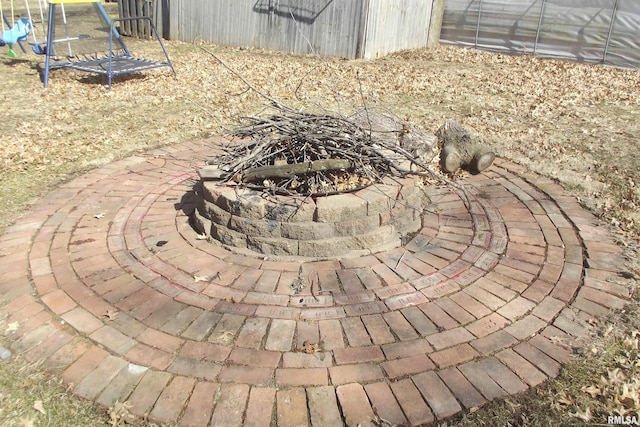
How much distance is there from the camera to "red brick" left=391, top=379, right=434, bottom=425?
7.68ft

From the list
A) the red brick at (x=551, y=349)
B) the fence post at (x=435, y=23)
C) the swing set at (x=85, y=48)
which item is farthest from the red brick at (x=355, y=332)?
the fence post at (x=435, y=23)

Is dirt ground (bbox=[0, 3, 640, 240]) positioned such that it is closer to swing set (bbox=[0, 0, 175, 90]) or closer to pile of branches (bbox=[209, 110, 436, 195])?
swing set (bbox=[0, 0, 175, 90])

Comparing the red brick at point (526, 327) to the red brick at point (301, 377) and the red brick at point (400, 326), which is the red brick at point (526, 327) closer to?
the red brick at point (400, 326)

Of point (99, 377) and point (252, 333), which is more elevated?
point (252, 333)

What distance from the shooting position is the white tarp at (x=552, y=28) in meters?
12.0

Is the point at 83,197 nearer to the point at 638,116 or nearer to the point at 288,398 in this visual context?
the point at 288,398

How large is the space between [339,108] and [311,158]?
1434 millimetres

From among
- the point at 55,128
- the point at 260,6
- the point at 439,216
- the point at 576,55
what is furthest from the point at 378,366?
the point at 576,55

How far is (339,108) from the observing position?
17.4ft

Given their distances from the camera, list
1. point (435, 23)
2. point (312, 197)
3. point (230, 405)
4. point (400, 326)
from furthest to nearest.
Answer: point (435, 23) < point (312, 197) < point (400, 326) < point (230, 405)

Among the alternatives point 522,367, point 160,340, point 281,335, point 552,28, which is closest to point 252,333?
point 281,335

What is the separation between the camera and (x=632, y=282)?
3.37m

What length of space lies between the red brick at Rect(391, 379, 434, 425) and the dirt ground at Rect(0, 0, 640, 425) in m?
2.28

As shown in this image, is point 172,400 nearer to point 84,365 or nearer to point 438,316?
point 84,365
